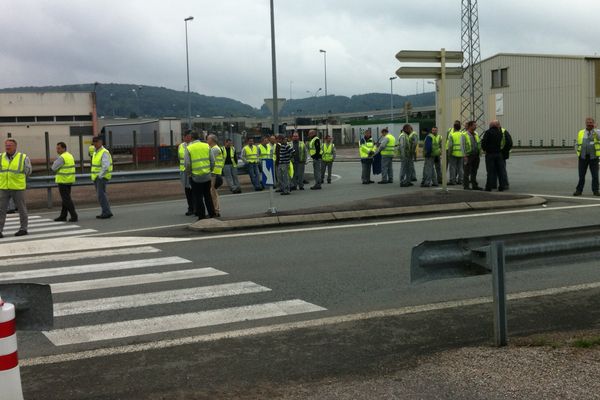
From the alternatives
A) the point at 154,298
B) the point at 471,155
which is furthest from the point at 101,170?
the point at 471,155

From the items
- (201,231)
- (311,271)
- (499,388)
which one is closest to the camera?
(499,388)

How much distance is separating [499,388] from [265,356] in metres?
1.89

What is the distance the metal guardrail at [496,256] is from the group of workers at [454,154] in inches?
450

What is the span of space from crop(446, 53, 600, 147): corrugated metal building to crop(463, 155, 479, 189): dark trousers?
3691 centimetres

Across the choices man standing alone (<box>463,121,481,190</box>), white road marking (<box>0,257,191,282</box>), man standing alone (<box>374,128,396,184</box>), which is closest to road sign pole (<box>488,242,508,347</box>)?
white road marking (<box>0,257,191,282</box>)

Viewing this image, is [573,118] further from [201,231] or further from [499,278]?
[499,278]

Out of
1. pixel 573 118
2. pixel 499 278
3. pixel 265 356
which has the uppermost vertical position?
pixel 573 118

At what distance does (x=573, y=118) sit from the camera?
50625 mm

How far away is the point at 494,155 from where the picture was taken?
54.2 feet

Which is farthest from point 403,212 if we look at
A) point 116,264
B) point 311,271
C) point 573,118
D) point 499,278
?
point 573,118

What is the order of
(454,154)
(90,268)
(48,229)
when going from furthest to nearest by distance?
(454,154) < (48,229) < (90,268)

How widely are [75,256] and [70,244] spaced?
1272mm

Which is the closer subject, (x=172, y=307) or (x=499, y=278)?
(x=499, y=278)

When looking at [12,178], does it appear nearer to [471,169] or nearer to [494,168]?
[471,169]
